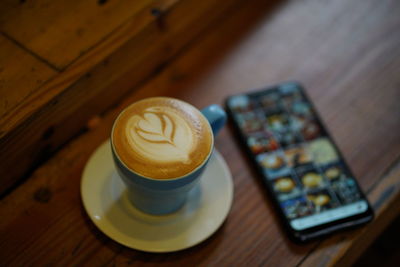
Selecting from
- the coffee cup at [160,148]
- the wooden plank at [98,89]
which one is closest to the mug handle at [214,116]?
the coffee cup at [160,148]

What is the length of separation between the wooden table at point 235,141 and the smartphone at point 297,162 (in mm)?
19

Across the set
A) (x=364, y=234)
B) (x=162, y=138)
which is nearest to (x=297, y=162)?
(x=364, y=234)

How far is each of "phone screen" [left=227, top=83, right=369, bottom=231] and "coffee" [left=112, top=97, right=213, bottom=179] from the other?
155mm

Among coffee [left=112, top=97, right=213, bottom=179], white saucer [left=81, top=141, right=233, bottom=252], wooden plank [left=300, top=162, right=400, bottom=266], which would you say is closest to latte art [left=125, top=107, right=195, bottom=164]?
coffee [left=112, top=97, right=213, bottom=179]

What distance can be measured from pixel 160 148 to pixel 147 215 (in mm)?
116

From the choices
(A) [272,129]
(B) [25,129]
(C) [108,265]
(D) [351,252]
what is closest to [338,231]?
(D) [351,252]

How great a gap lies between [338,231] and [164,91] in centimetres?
32

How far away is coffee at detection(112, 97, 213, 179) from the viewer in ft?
1.29

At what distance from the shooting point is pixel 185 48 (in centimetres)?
67

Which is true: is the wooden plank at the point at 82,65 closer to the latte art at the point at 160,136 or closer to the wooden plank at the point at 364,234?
the latte art at the point at 160,136

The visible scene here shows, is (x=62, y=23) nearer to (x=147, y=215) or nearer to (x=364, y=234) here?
(x=147, y=215)

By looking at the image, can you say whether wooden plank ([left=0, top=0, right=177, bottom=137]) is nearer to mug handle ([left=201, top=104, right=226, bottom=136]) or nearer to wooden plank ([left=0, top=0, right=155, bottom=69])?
wooden plank ([left=0, top=0, right=155, bottom=69])

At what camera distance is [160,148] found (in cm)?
40

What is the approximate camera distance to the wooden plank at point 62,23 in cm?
51
